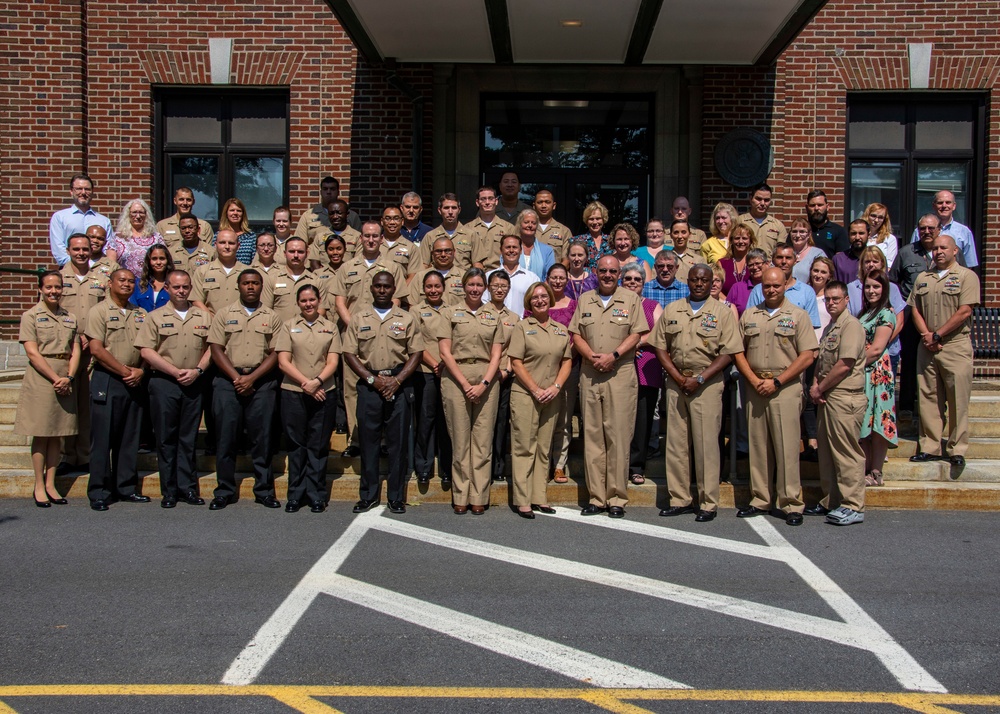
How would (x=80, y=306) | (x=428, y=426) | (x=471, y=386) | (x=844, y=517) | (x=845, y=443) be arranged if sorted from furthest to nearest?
(x=80, y=306), (x=428, y=426), (x=471, y=386), (x=845, y=443), (x=844, y=517)

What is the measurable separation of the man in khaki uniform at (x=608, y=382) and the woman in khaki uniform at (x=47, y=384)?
4210 millimetres

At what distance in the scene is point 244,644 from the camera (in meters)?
5.03

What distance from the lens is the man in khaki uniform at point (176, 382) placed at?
8.34m

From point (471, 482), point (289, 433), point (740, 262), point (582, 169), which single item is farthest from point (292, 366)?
point (582, 169)

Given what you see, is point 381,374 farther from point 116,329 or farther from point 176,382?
point 116,329

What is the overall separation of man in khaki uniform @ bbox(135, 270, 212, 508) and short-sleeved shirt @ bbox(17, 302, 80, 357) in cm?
63

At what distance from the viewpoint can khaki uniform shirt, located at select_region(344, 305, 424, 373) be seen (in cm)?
827

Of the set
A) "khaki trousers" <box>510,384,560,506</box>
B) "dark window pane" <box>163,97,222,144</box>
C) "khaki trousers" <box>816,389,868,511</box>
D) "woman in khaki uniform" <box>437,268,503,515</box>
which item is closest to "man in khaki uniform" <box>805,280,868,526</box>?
"khaki trousers" <box>816,389,868,511</box>

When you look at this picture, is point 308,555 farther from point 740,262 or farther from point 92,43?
point 92,43

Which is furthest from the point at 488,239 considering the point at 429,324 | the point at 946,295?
the point at 946,295

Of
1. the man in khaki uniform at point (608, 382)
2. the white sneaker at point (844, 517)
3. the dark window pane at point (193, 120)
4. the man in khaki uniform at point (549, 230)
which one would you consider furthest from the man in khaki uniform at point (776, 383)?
the dark window pane at point (193, 120)

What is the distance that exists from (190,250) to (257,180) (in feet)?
12.0

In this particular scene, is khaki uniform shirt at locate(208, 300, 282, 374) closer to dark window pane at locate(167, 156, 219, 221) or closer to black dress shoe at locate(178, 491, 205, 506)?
black dress shoe at locate(178, 491, 205, 506)

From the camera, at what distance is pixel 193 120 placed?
13.3m
